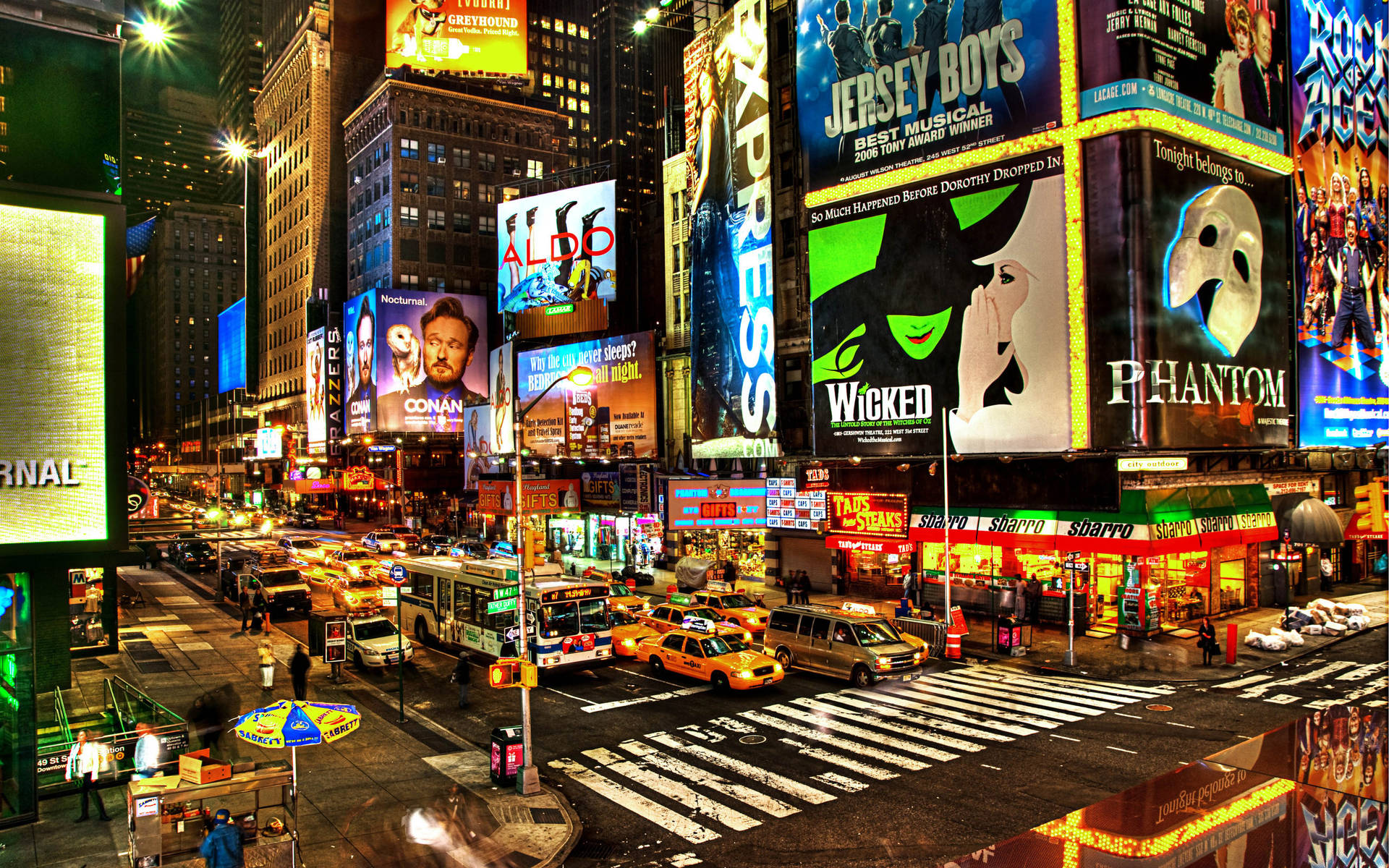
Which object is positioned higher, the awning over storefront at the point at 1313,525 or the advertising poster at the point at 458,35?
the advertising poster at the point at 458,35

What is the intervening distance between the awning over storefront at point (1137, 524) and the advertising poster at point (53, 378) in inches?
1086

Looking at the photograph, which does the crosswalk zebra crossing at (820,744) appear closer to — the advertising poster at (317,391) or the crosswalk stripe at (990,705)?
the crosswalk stripe at (990,705)

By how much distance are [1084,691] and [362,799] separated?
1727 cm

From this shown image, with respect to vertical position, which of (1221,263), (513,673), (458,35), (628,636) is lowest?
(628,636)

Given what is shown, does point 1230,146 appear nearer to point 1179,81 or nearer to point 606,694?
point 1179,81

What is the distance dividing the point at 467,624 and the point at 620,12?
15080cm

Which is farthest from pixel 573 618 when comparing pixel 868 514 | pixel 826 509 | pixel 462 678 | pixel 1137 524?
pixel 1137 524

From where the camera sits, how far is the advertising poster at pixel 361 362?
84.4 metres

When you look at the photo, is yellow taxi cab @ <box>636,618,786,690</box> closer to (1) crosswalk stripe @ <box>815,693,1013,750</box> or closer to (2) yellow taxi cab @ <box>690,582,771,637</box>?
(1) crosswalk stripe @ <box>815,693,1013,750</box>

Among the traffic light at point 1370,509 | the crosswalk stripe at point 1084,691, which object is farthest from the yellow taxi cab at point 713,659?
the traffic light at point 1370,509

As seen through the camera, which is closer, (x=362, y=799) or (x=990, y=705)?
(x=362, y=799)

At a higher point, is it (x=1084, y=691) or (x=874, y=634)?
(x=874, y=634)

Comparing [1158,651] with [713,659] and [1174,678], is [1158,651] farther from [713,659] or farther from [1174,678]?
[713,659]

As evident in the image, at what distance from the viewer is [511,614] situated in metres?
26.0
